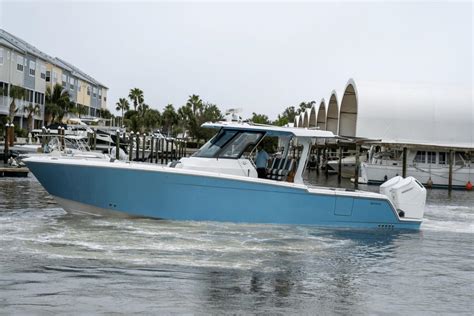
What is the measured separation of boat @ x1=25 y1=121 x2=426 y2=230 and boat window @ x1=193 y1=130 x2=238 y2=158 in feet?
0.08

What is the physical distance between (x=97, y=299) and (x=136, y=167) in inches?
257

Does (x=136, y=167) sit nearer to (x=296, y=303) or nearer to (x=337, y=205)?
(x=337, y=205)

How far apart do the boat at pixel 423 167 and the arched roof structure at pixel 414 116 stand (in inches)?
44.8

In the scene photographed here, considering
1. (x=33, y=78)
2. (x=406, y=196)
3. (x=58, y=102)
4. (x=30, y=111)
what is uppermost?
(x=33, y=78)

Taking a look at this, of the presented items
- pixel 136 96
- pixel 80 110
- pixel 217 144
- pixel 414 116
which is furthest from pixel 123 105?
pixel 217 144

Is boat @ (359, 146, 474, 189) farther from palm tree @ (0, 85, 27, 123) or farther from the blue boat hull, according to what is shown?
palm tree @ (0, 85, 27, 123)

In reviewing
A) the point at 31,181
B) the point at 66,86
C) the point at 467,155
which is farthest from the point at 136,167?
the point at 66,86

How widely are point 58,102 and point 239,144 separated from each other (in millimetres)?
61972

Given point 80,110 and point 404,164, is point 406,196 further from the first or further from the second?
point 80,110

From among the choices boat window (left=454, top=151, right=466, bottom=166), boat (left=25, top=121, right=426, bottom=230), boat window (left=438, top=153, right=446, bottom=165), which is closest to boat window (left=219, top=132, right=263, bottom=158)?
boat (left=25, top=121, right=426, bottom=230)

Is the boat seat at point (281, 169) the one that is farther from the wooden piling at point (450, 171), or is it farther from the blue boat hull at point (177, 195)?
the wooden piling at point (450, 171)

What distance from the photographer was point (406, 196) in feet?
57.8

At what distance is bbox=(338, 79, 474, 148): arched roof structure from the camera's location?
47.8 metres

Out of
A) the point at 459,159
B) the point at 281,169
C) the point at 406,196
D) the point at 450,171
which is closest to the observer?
the point at 281,169
